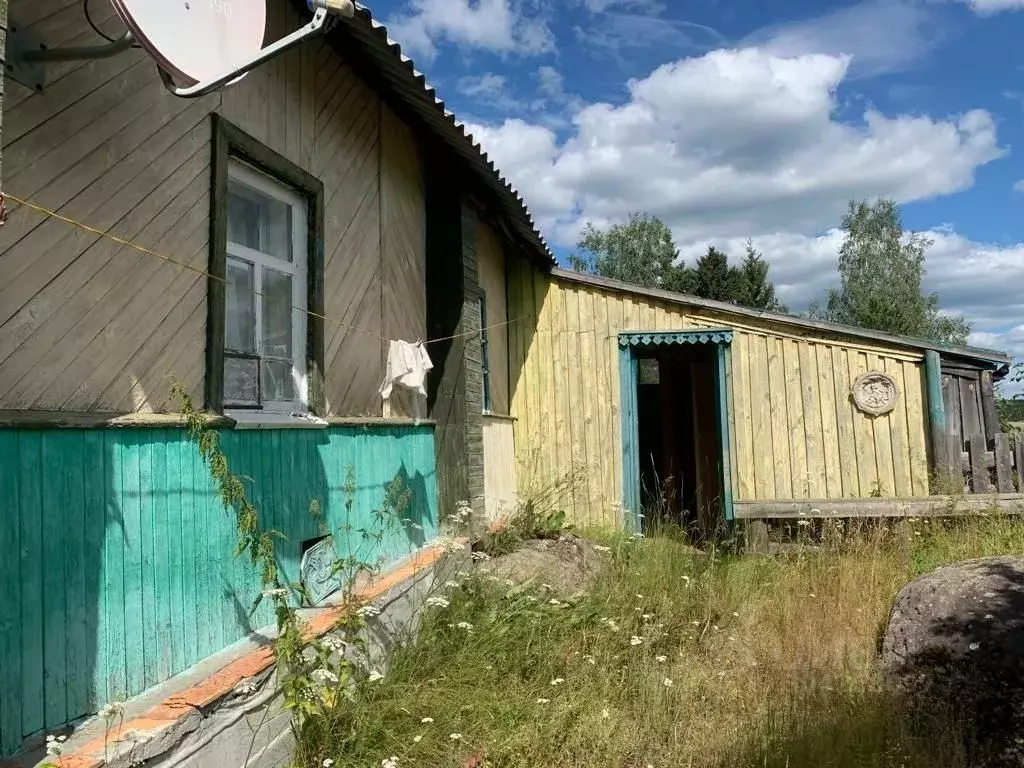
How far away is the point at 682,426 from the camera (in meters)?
13.4

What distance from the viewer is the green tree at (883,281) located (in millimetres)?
25250

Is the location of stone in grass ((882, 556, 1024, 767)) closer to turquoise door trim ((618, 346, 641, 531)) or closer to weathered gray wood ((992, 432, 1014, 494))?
weathered gray wood ((992, 432, 1014, 494))

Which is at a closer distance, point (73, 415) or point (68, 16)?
point (73, 415)

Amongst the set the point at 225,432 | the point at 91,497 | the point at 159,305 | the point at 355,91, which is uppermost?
the point at 355,91

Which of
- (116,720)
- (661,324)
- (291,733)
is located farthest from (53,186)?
(661,324)

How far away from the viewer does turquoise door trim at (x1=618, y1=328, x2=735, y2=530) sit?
8.38 meters

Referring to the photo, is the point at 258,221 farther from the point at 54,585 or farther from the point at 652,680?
the point at 652,680

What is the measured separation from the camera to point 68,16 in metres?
2.63

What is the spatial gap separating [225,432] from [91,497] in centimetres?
85

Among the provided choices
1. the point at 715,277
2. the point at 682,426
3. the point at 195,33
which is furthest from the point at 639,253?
the point at 195,33

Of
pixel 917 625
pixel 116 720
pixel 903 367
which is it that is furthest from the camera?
pixel 903 367

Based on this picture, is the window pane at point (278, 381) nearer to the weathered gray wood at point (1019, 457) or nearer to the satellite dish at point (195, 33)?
the satellite dish at point (195, 33)

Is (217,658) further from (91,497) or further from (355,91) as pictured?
(355,91)

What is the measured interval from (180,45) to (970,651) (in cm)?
452
